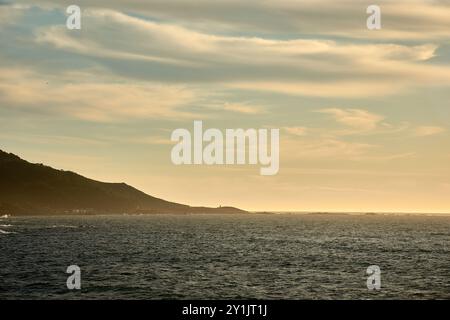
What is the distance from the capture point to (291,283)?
70062 millimetres

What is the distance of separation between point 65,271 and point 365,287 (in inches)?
1602

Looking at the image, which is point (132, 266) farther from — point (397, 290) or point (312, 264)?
point (397, 290)

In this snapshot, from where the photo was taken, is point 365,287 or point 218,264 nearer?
point 365,287

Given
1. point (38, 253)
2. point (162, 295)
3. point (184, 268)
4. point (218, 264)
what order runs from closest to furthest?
point (162, 295) → point (184, 268) → point (218, 264) → point (38, 253)

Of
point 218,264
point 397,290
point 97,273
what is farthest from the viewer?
point 218,264

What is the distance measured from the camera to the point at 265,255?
106812mm

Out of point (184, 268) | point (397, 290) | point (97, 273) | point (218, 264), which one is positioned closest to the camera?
point (397, 290)

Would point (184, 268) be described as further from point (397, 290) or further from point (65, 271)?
point (397, 290)

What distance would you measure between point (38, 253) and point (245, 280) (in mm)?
50378

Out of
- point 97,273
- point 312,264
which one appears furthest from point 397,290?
point 97,273
